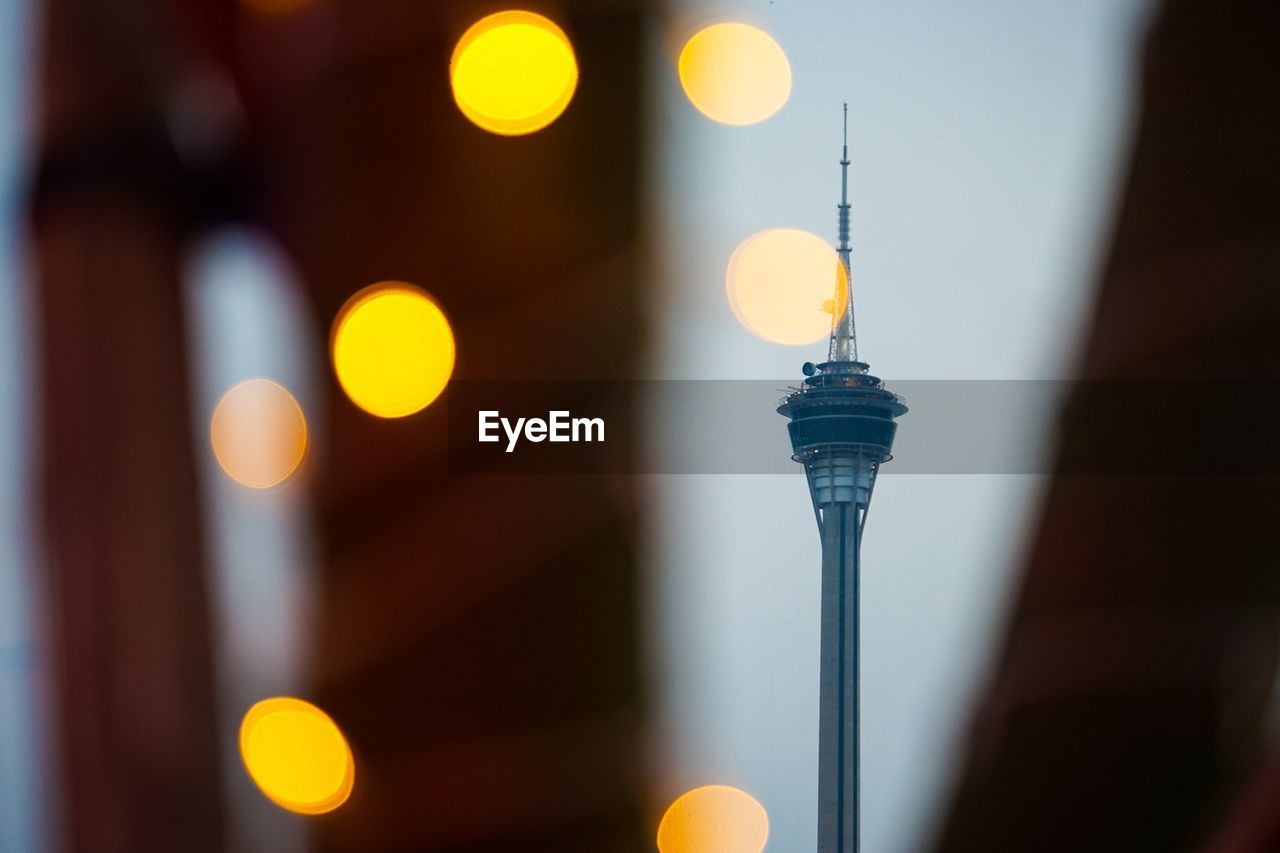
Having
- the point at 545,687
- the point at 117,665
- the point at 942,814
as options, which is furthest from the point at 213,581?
the point at 942,814

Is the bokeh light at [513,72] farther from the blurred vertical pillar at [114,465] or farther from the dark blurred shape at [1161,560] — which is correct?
the dark blurred shape at [1161,560]

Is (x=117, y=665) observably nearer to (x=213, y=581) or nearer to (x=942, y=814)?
(x=213, y=581)

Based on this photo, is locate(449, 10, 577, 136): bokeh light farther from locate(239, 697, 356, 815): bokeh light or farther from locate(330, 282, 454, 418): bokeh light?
locate(239, 697, 356, 815): bokeh light

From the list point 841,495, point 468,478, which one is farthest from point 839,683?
point 468,478

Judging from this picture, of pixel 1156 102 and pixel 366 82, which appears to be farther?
pixel 366 82

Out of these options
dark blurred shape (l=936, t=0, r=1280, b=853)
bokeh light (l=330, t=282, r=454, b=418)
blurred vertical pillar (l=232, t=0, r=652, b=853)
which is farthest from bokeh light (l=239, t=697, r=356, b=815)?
dark blurred shape (l=936, t=0, r=1280, b=853)

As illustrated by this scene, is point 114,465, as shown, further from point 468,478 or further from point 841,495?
point 841,495

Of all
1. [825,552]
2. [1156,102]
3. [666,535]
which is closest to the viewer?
[1156,102]
